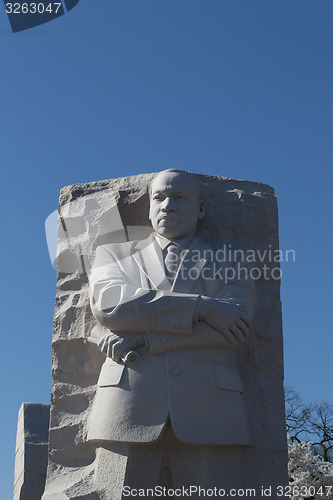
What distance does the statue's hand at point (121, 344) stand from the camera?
4.55 meters

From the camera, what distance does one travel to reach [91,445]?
4.85m

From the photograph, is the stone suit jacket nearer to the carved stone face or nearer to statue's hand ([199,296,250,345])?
statue's hand ([199,296,250,345])

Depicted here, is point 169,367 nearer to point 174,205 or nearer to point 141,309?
point 141,309

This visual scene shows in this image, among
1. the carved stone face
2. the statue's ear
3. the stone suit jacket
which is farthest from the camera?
the statue's ear

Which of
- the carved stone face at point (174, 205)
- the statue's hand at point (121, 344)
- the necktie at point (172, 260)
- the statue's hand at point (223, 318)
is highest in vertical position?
the carved stone face at point (174, 205)

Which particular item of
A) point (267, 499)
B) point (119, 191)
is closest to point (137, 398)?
point (267, 499)

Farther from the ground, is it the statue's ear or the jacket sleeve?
the statue's ear

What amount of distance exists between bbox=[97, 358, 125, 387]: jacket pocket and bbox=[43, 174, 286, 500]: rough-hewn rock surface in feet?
1.28

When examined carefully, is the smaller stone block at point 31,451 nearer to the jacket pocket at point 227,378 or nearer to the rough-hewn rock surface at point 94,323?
the rough-hewn rock surface at point 94,323

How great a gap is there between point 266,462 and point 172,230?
1.69 m

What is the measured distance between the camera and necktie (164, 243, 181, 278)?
4.86 meters

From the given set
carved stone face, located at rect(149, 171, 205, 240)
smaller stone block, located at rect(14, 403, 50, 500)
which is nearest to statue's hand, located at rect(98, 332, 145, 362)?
carved stone face, located at rect(149, 171, 205, 240)

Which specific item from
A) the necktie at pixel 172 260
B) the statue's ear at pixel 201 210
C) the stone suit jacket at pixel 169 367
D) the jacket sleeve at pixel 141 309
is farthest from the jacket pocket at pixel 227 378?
the statue's ear at pixel 201 210

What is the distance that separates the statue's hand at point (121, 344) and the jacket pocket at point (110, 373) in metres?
0.05
